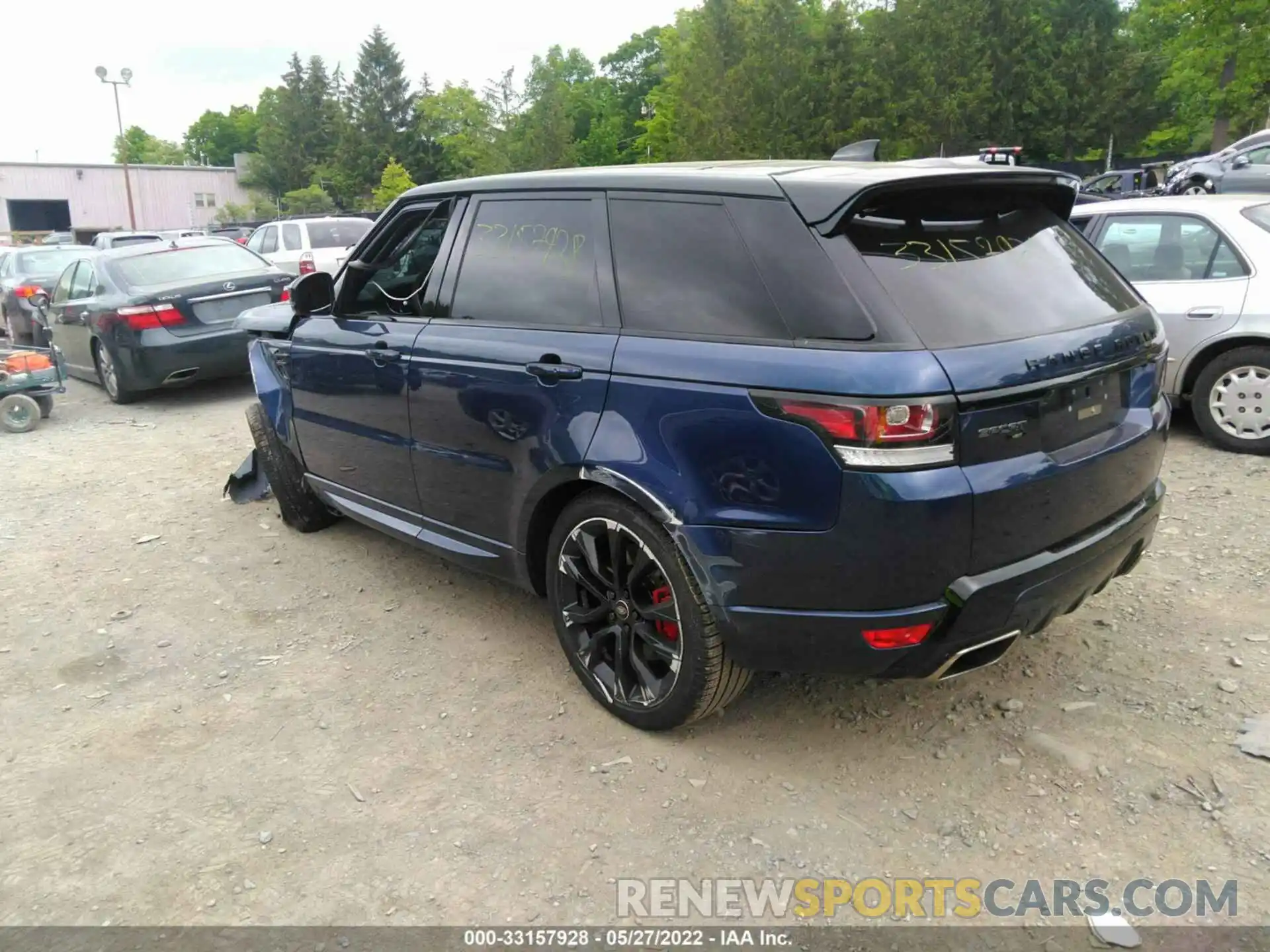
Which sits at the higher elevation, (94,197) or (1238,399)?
(94,197)

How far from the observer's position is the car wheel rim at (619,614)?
10.1 feet

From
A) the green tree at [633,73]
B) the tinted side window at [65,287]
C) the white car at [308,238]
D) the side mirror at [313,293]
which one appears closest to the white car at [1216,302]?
the side mirror at [313,293]

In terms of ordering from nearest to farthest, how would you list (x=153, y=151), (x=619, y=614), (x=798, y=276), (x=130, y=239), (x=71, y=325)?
(x=798, y=276) < (x=619, y=614) < (x=71, y=325) < (x=130, y=239) < (x=153, y=151)

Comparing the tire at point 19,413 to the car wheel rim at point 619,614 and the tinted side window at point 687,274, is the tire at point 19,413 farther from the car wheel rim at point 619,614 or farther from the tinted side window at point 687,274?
the tinted side window at point 687,274

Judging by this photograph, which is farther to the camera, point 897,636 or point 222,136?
point 222,136

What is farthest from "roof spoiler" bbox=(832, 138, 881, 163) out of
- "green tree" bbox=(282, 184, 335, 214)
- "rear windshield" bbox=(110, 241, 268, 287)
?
"green tree" bbox=(282, 184, 335, 214)

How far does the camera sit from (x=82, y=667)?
409 cm

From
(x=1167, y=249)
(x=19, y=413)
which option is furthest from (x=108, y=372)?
(x=1167, y=249)

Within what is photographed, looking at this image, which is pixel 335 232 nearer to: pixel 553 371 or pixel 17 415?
pixel 17 415

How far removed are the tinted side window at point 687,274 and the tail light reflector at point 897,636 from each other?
884mm

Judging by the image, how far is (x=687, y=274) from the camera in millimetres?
2996

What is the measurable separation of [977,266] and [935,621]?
109 cm

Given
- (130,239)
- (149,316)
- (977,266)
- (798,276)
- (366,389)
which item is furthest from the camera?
(130,239)

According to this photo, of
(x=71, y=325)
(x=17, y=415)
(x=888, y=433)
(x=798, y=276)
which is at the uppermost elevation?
(x=798, y=276)
